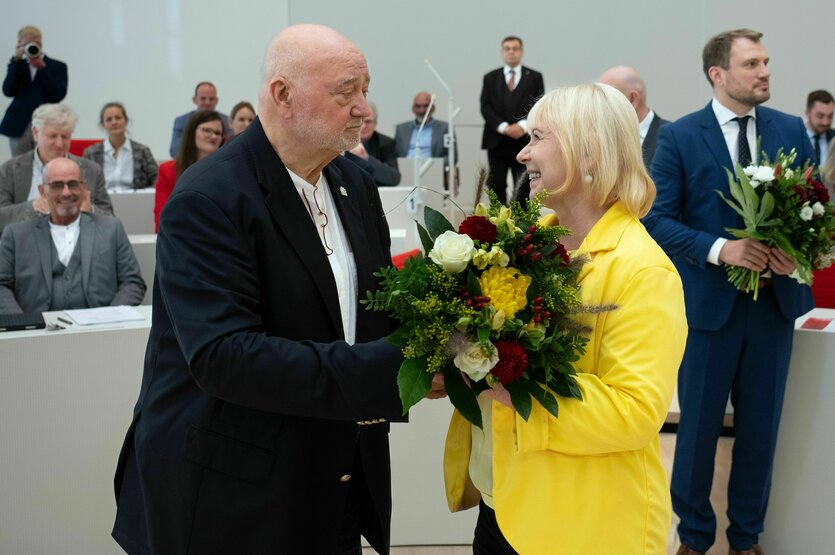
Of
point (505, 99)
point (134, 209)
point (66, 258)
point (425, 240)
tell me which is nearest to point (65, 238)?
point (66, 258)

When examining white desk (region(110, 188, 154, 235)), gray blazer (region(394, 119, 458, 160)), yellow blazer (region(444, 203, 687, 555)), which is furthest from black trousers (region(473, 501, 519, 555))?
gray blazer (region(394, 119, 458, 160))

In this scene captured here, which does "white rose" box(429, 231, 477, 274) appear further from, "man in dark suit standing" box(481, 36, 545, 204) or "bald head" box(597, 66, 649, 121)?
"man in dark suit standing" box(481, 36, 545, 204)

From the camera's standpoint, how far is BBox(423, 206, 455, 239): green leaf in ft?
5.06

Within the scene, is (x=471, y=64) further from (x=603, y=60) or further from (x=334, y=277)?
(x=334, y=277)

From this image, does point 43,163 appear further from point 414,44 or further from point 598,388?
point 414,44

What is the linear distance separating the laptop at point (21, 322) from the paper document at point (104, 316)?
117 mm

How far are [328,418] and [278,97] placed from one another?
1.88ft

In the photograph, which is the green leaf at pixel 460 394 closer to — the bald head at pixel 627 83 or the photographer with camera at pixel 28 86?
the bald head at pixel 627 83

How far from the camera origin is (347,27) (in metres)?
11.3

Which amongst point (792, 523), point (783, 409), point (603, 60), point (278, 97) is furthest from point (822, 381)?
point (603, 60)

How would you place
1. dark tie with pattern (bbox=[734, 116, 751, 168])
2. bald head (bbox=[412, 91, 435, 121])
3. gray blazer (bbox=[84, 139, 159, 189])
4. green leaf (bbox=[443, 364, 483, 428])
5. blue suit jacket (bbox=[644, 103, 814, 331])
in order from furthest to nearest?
bald head (bbox=[412, 91, 435, 121]) < gray blazer (bbox=[84, 139, 159, 189]) < dark tie with pattern (bbox=[734, 116, 751, 168]) < blue suit jacket (bbox=[644, 103, 814, 331]) < green leaf (bbox=[443, 364, 483, 428])

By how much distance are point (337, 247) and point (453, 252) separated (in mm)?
391

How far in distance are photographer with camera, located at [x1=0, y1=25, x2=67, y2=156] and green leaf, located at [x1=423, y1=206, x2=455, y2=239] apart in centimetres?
688

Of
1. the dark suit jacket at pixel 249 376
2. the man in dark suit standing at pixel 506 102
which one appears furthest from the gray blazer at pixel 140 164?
the dark suit jacket at pixel 249 376
